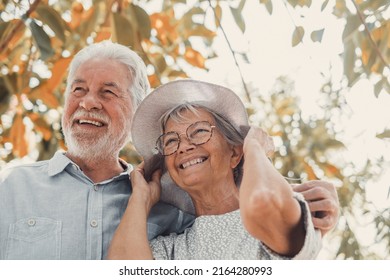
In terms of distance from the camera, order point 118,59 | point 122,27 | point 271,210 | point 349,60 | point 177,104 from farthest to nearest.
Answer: point 118,59
point 177,104
point 349,60
point 122,27
point 271,210

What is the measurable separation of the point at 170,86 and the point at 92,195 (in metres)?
0.28

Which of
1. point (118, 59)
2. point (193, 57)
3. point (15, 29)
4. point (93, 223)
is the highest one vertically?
point (15, 29)

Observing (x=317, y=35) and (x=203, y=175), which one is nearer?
(x=203, y=175)

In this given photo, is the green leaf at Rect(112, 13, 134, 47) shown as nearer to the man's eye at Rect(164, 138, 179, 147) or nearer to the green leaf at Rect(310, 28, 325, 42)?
the man's eye at Rect(164, 138, 179, 147)

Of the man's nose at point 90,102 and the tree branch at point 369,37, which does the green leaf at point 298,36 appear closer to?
the tree branch at point 369,37

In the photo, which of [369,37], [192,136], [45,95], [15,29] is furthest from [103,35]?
[369,37]

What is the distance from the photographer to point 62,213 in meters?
1.29

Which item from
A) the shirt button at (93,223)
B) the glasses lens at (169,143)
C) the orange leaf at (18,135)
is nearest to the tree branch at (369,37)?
the glasses lens at (169,143)

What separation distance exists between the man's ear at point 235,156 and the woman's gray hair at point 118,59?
27 centimetres

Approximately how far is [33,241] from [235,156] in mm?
446

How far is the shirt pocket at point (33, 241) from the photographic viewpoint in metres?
1.23

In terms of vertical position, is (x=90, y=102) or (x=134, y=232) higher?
(x=90, y=102)

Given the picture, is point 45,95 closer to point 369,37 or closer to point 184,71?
point 184,71
